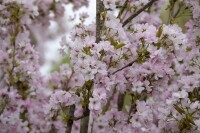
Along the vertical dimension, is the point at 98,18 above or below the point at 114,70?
above

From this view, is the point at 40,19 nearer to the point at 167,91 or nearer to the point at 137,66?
the point at 167,91

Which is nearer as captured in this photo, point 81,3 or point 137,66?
Answer: point 137,66

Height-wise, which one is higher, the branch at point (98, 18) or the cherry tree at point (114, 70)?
the branch at point (98, 18)

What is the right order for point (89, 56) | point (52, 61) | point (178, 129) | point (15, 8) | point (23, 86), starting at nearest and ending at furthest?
1. point (89, 56)
2. point (178, 129)
3. point (15, 8)
4. point (23, 86)
5. point (52, 61)

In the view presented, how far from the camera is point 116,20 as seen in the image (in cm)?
215

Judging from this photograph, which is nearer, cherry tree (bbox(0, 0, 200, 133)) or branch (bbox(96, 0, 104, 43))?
cherry tree (bbox(0, 0, 200, 133))

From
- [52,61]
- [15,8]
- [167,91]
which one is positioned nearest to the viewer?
[167,91]

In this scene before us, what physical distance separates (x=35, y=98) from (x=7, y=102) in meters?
0.51

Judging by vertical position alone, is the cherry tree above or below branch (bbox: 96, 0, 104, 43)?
below

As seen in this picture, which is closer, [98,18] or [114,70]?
[114,70]

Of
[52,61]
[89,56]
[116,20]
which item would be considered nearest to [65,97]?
[89,56]

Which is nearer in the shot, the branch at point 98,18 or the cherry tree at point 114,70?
the cherry tree at point 114,70

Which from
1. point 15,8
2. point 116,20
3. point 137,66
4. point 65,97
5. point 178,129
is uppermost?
point 15,8

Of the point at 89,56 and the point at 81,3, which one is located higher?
the point at 81,3
